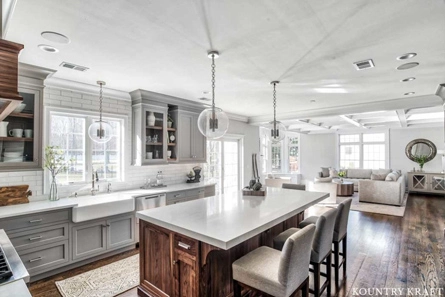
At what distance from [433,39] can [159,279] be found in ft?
11.5

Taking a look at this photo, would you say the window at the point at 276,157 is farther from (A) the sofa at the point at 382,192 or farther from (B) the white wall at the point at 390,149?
(A) the sofa at the point at 382,192

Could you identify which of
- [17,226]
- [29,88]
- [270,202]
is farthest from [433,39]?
[17,226]

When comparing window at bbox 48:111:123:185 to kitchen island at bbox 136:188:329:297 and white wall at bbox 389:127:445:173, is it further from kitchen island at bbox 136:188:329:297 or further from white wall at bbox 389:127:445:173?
white wall at bbox 389:127:445:173

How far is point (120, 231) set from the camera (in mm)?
3604

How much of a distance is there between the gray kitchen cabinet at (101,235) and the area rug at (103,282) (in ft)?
0.92

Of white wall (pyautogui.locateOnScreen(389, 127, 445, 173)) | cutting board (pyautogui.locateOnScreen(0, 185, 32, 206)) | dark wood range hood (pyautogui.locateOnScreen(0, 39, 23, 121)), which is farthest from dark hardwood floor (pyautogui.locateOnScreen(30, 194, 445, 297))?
white wall (pyautogui.locateOnScreen(389, 127, 445, 173))

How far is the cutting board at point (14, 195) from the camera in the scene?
9.82 ft

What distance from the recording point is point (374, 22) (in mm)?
1966

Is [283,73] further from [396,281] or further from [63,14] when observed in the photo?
[396,281]

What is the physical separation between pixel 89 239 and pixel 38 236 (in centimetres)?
60

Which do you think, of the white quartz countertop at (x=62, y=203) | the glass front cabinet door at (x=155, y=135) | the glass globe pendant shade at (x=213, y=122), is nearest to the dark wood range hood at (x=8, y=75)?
the glass globe pendant shade at (x=213, y=122)

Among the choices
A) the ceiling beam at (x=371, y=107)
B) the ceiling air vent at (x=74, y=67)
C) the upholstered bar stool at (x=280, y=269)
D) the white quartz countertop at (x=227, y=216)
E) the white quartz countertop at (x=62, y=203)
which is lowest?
the upholstered bar stool at (x=280, y=269)

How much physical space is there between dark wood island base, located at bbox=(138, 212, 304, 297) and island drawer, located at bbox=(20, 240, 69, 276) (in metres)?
1.30

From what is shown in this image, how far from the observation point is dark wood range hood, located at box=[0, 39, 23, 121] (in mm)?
1218
